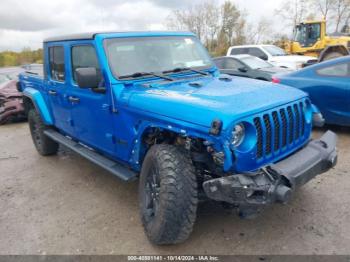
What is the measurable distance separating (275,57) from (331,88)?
9.04m

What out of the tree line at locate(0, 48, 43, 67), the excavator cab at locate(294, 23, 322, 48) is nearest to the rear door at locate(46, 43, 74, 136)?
the excavator cab at locate(294, 23, 322, 48)

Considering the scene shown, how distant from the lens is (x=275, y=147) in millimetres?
2984

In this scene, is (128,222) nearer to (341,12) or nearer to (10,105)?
(10,105)

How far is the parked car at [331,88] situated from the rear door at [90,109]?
4.07m

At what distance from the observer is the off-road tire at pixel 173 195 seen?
9.32ft

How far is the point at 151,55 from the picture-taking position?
392 cm

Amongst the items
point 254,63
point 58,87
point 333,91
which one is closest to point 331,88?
point 333,91

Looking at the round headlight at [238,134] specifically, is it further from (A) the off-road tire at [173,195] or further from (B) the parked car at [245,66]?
(B) the parked car at [245,66]

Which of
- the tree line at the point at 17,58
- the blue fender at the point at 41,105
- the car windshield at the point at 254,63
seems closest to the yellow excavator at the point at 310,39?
the car windshield at the point at 254,63

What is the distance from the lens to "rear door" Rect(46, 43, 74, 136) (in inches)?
185

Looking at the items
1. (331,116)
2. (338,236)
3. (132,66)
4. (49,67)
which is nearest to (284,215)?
(338,236)

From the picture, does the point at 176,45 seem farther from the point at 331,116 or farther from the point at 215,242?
the point at 331,116

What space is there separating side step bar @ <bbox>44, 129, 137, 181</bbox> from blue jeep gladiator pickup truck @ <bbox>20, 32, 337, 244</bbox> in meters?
0.01

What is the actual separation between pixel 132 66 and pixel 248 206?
200 cm
